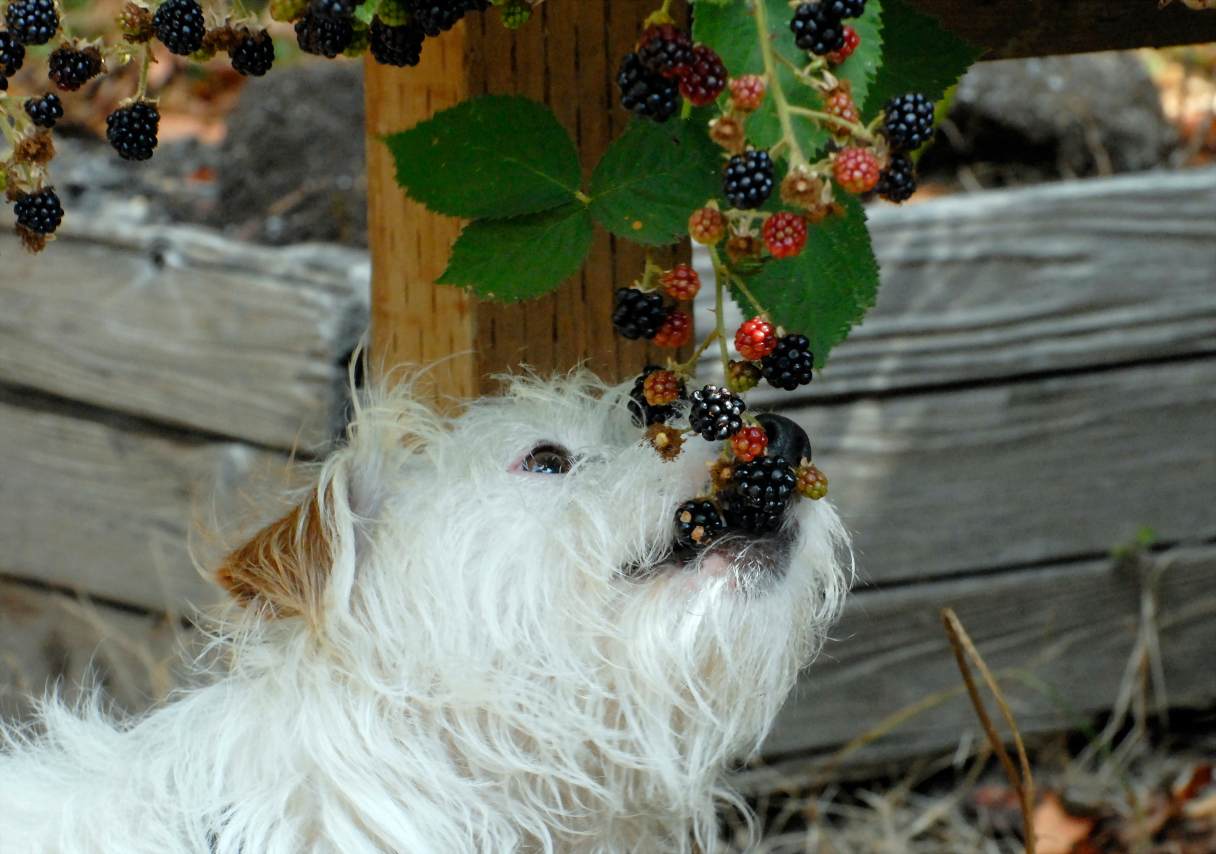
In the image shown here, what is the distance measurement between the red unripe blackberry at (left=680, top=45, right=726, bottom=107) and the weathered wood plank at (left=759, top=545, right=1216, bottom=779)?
68.6 inches

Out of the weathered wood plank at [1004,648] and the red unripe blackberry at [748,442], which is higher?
the red unripe blackberry at [748,442]

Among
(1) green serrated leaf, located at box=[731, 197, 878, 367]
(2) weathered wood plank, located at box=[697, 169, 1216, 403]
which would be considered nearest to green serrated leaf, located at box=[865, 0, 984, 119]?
(1) green serrated leaf, located at box=[731, 197, 878, 367]

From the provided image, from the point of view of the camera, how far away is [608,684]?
124 cm

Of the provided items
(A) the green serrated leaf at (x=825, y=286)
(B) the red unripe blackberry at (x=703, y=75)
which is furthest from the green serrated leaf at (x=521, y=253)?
(B) the red unripe blackberry at (x=703, y=75)

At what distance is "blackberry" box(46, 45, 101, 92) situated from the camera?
3.15ft

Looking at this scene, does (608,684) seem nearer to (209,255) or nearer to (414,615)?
(414,615)

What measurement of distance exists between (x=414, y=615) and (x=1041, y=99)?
2540mm

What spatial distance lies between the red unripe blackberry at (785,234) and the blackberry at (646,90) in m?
0.09

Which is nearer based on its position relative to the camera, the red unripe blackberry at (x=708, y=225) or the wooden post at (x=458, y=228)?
the red unripe blackberry at (x=708, y=225)

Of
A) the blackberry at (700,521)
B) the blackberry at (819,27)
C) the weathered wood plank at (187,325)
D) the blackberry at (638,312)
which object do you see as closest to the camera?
the blackberry at (819,27)

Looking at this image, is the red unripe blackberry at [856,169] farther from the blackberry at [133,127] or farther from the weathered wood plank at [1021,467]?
the weathered wood plank at [1021,467]

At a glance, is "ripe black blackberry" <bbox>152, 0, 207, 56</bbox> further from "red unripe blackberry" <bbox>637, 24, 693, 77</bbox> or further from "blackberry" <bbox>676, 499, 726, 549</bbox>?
"blackberry" <bbox>676, 499, 726, 549</bbox>

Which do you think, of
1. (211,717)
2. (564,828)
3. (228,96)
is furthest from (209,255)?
(228,96)

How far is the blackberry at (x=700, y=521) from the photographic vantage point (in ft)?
3.73
